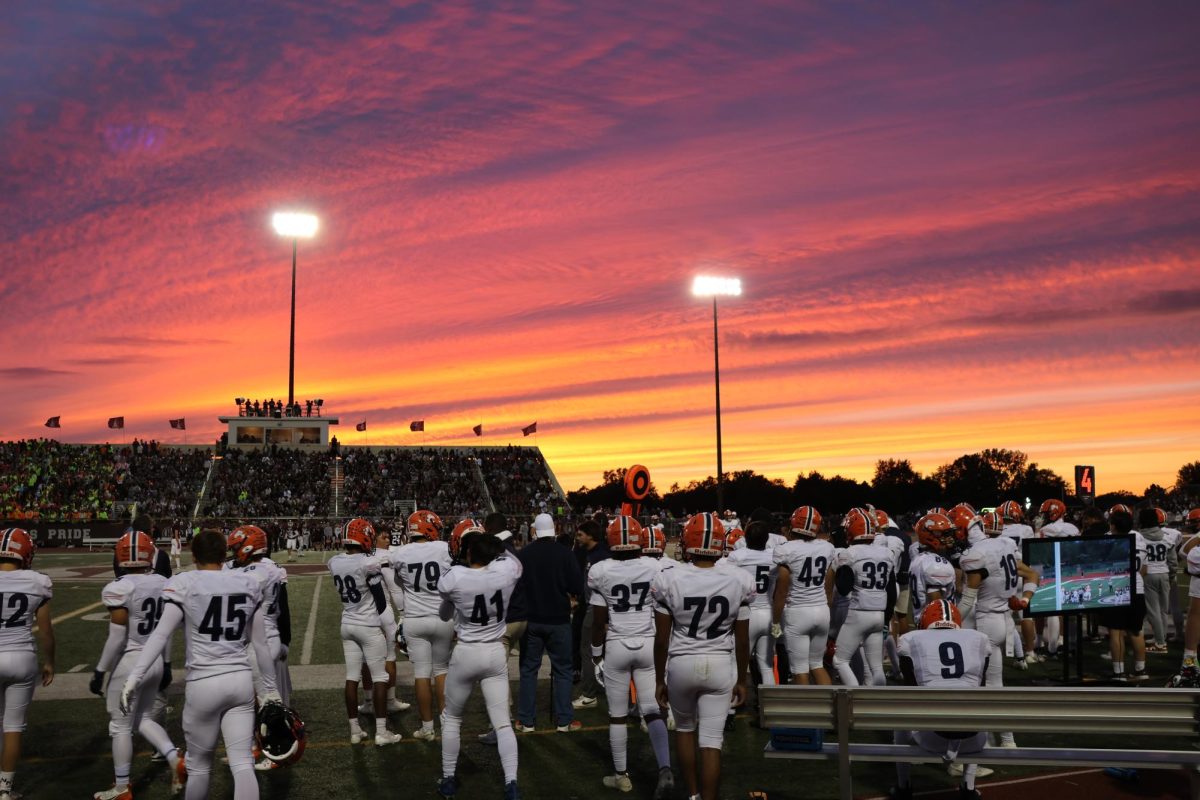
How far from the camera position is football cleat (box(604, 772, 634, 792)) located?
8.07m

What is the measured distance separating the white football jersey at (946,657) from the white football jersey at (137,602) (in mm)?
5943

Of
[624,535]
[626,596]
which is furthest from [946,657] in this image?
[624,535]

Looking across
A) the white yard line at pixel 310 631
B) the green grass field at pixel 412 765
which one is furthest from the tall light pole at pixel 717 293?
the green grass field at pixel 412 765

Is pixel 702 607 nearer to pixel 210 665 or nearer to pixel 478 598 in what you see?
pixel 478 598

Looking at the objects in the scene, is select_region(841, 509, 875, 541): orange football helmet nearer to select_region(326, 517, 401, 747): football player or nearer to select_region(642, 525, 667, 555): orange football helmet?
select_region(642, 525, 667, 555): orange football helmet

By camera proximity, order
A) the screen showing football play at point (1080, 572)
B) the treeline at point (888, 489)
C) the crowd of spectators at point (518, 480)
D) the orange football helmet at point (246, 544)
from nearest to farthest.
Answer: the orange football helmet at point (246, 544)
the screen showing football play at point (1080, 572)
the crowd of spectators at point (518, 480)
the treeline at point (888, 489)

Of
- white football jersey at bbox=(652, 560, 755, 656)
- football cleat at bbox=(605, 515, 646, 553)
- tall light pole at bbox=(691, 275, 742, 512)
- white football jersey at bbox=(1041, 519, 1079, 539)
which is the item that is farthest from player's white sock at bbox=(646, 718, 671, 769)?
tall light pole at bbox=(691, 275, 742, 512)

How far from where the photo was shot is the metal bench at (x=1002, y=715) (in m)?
5.76

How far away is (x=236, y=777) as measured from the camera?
6332 mm

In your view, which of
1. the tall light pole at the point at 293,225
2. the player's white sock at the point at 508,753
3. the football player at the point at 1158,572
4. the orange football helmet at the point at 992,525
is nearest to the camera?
the player's white sock at the point at 508,753

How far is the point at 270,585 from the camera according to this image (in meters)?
8.52

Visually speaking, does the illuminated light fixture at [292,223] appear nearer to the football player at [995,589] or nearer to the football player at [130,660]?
the football player at [130,660]

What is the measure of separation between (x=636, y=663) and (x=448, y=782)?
1.78 meters

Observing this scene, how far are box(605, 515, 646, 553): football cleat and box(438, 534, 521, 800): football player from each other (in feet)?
3.20
